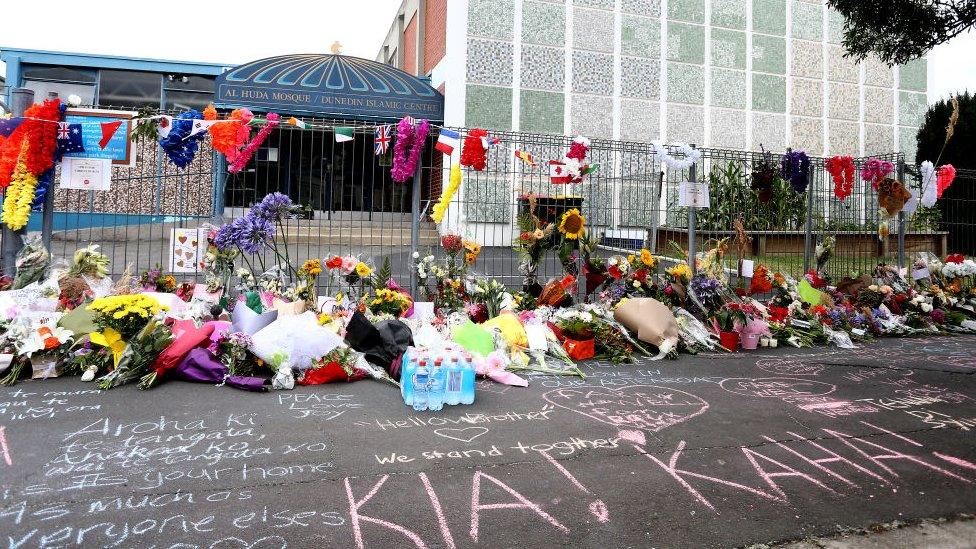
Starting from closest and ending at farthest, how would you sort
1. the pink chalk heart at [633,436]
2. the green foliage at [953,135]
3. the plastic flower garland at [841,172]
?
the pink chalk heart at [633,436], the plastic flower garland at [841,172], the green foliage at [953,135]

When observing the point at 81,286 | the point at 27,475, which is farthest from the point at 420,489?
the point at 81,286

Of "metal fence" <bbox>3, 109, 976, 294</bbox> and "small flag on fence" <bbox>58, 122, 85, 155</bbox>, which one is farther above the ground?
"small flag on fence" <bbox>58, 122, 85, 155</bbox>

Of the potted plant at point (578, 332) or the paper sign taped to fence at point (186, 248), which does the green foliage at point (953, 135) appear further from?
the paper sign taped to fence at point (186, 248)

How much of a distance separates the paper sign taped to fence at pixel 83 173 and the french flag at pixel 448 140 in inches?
146

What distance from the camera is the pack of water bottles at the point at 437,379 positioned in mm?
→ 4742

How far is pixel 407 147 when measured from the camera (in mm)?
7746

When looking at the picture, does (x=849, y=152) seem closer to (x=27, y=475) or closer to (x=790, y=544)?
(x=790, y=544)

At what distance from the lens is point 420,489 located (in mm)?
3283

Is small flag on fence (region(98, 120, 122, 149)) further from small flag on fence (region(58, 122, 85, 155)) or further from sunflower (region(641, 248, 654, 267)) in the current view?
sunflower (region(641, 248, 654, 267))

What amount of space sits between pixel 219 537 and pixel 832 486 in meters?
3.09

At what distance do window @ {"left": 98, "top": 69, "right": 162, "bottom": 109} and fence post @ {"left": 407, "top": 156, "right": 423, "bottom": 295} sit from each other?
46.6 ft

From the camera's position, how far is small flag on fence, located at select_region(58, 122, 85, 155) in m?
6.94

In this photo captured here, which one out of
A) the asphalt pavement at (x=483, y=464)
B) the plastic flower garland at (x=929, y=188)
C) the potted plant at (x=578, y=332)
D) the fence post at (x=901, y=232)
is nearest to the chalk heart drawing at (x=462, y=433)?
the asphalt pavement at (x=483, y=464)

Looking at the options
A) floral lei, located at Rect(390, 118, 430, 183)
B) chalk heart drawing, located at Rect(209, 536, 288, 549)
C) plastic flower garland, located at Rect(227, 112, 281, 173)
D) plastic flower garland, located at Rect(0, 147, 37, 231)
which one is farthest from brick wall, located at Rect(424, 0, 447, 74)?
chalk heart drawing, located at Rect(209, 536, 288, 549)
